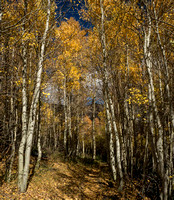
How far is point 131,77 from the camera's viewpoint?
9320mm

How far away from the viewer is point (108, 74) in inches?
289

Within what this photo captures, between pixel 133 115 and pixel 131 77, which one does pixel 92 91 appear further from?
pixel 133 115

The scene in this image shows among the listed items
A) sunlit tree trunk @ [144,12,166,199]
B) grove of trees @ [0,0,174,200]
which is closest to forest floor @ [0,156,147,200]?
grove of trees @ [0,0,174,200]

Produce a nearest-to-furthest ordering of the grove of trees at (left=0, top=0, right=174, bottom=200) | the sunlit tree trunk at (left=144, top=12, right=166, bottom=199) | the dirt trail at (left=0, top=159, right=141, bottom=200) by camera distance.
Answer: the sunlit tree trunk at (left=144, top=12, right=166, bottom=199) → the grove of trees at (left=0, top=0, right=174, bottom=200) → the dirt trail at (left=0, top=159, right=141, bottom=200)

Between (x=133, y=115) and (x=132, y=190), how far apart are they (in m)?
3.72

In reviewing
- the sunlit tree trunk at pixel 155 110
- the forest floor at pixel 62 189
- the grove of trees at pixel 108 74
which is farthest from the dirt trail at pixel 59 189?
the sunlit tree trunk at pixel 155 110

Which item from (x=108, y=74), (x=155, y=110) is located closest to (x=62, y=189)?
(x=155, y=110)

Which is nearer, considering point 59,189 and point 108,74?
point 59,189

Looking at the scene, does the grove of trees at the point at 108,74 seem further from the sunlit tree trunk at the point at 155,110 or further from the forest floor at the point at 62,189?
the forest floor at the point at 62,189

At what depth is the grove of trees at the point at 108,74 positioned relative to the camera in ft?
12.5

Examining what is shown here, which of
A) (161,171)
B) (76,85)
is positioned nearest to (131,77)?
(76,85)

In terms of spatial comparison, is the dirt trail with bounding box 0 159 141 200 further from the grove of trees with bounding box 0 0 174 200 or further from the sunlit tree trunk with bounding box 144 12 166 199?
the sunlit tree trunk with bounding box 144 12 166 199

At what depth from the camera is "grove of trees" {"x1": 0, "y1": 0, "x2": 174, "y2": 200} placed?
3795 mm

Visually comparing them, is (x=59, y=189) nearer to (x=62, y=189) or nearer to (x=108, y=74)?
(x=62, y=189)
